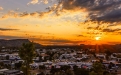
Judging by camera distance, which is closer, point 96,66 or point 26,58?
point 26,58

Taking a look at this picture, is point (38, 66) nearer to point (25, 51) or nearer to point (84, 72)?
point (84, 72)

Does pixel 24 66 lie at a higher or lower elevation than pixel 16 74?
higher

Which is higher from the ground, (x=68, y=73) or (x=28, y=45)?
(x=28, y=45)

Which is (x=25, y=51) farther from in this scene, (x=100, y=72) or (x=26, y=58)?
(x=100, y=72)

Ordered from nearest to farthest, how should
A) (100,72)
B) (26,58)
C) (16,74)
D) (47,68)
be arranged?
(26,58)
(100,72)
(16,74)
(47,68)

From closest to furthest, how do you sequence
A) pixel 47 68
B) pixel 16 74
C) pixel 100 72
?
pixel 100 72, pixel 16 74, pixel 47 68

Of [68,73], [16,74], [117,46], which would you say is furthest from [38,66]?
[117,46]

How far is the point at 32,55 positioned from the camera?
2375 cm

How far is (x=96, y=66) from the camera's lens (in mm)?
27969

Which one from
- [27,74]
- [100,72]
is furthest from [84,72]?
[27,74]

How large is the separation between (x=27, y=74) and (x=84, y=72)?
24.4m

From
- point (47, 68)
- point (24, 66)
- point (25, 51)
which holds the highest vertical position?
point (25, 51)

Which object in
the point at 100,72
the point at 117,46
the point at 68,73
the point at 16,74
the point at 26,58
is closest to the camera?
the point at 26,58

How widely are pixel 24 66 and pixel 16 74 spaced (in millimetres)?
26775
